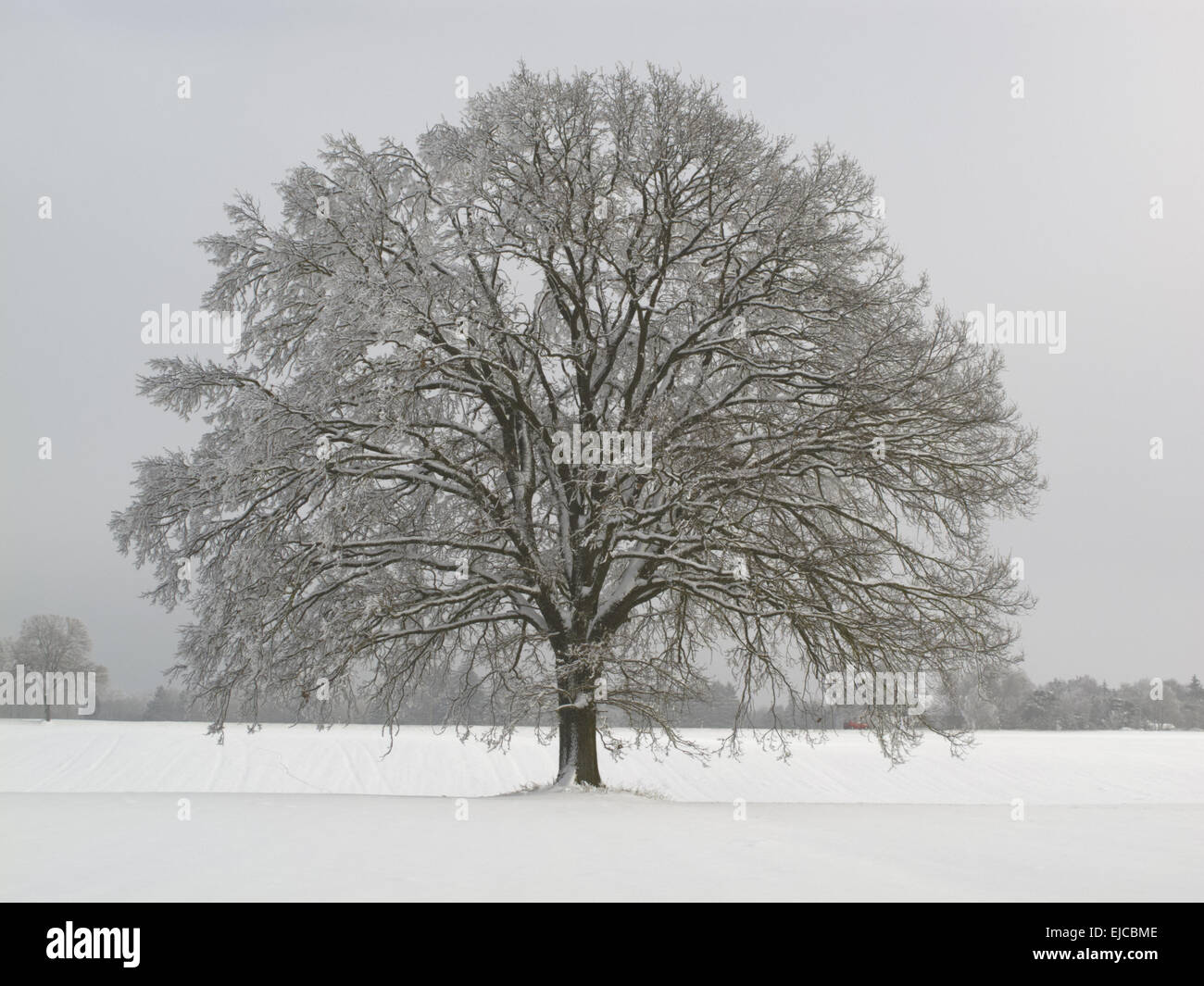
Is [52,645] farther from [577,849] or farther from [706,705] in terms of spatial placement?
[577,849]

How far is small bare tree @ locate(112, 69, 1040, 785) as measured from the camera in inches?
539

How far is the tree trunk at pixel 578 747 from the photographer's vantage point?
49.3 ft

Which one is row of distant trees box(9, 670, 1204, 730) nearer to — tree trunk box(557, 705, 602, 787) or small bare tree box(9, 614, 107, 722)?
tree trunk box(557, 705, 602, 787)

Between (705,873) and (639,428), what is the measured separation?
21.9 feet

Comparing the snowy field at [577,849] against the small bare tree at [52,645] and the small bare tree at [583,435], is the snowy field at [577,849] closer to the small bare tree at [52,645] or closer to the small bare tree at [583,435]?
the small bare tree at [583,435]

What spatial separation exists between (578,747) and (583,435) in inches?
191

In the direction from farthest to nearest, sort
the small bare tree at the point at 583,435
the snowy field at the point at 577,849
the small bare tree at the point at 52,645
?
the small bare tree at the point at 52,645
the small bare tree at the point at 583,435
the snowy field at the point at 577,849

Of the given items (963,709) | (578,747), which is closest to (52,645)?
(578,747)

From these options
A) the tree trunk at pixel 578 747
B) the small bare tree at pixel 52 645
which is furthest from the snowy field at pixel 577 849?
the small bare tree at pixel 52 645

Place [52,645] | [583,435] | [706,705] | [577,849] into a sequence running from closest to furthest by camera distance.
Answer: [577,849] → [583,435] → [706,705] → [52,645]

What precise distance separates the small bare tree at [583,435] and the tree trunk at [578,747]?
55 millimetres

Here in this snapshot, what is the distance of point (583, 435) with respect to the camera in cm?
1429

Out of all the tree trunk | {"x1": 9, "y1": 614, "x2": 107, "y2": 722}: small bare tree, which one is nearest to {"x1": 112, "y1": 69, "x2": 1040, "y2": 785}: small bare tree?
the tree trunk
